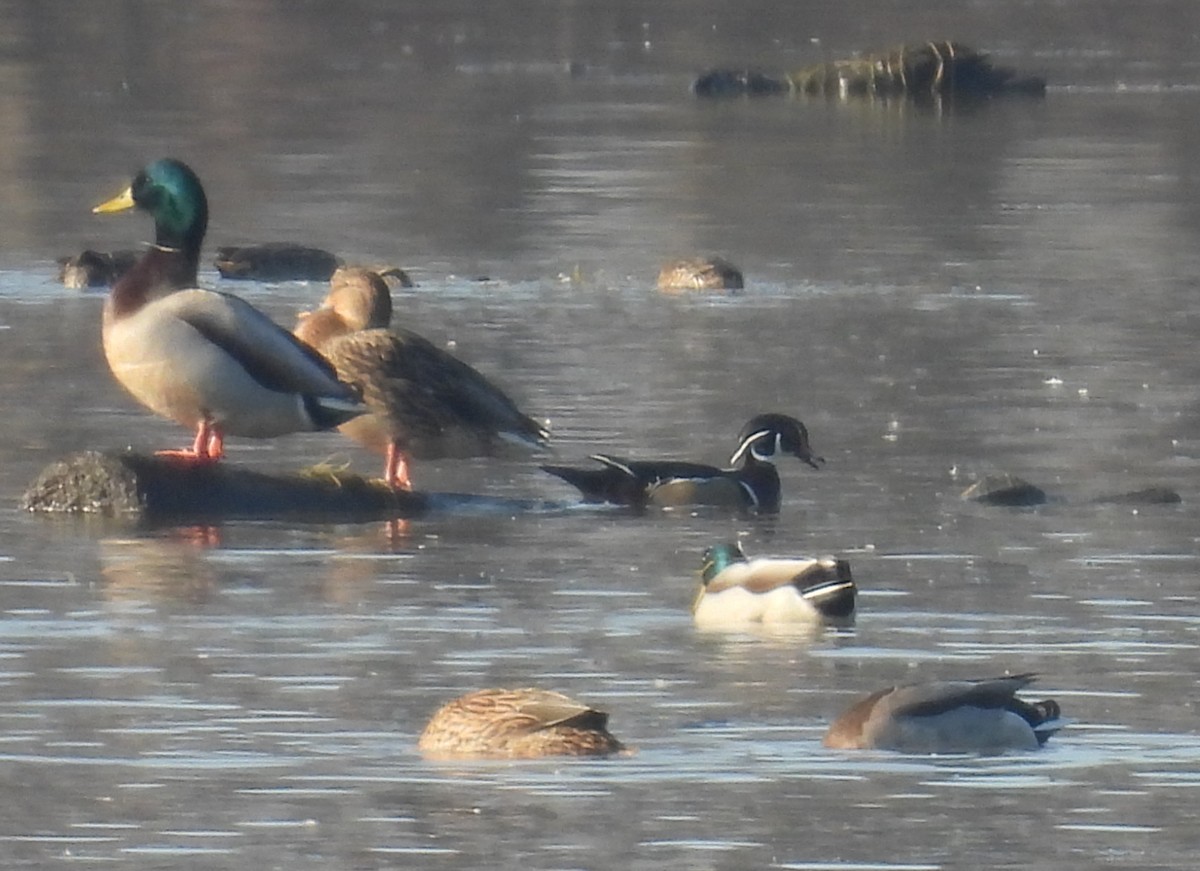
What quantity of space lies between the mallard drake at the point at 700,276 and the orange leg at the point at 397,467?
821 cm

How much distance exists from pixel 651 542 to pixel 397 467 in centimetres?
152

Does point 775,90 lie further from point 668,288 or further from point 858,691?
point 858,691

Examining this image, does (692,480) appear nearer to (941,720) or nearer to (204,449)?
(204,449)

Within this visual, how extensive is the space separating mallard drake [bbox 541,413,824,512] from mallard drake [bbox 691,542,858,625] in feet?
8.42

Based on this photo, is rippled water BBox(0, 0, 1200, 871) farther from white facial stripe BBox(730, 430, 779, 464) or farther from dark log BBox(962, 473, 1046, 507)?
white facial stripe BBox(730, 430, 779, 464)

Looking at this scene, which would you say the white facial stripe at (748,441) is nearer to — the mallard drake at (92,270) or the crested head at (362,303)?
the crested head at (362,303)

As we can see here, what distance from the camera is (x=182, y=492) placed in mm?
15172

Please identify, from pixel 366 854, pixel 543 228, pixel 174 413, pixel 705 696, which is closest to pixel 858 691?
pixel 705 696

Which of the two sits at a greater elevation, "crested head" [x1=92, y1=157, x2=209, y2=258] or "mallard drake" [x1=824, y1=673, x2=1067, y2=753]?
"crested head" [x1=92, y1=157, x2=209, y2=258]

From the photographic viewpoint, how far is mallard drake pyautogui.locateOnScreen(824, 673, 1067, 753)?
1066 centimetres

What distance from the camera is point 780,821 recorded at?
385 inches

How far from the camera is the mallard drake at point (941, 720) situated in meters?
10.7

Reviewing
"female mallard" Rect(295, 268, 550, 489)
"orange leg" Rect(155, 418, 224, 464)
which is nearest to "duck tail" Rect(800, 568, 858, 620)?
"orange leg" Rect(155, 418, 224, 464)

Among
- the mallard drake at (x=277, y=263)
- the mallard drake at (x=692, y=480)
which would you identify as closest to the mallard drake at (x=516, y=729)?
the mallard drake at (x=692, y=480)
